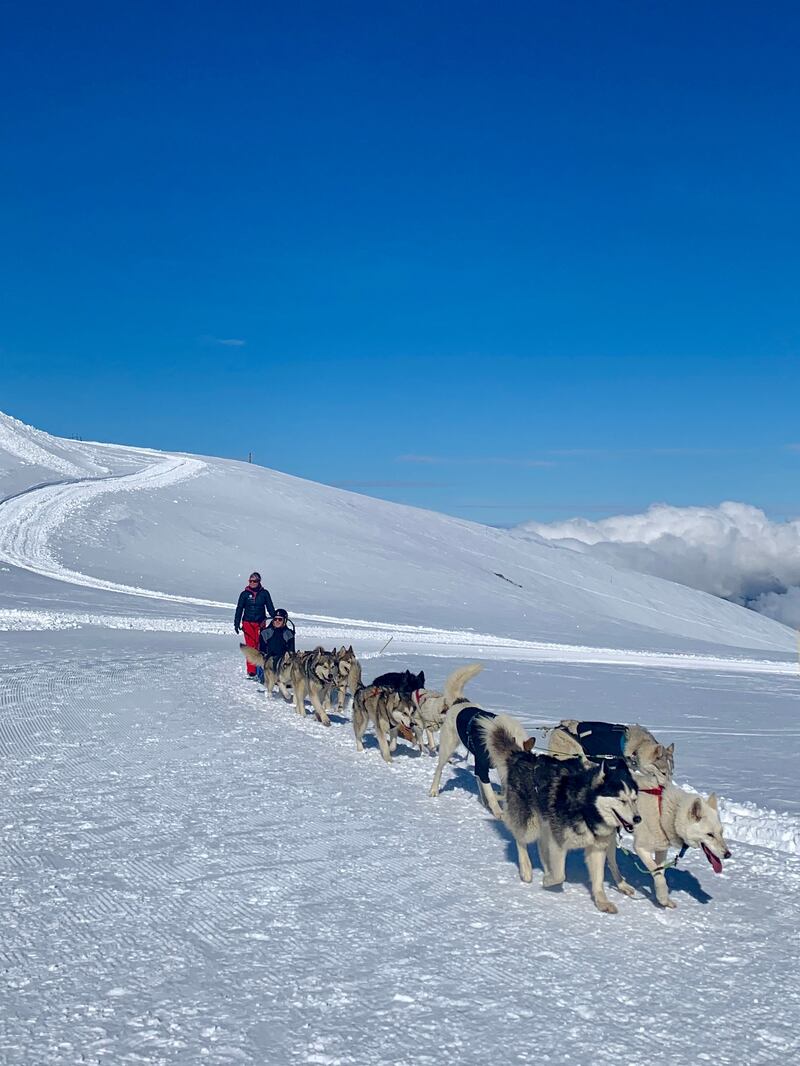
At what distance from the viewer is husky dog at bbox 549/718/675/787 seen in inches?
271

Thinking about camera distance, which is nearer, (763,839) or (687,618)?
(763,839)

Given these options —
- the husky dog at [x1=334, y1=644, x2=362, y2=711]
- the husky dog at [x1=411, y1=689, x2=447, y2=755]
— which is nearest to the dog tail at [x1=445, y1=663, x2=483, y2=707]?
the husky dog at [x1=411, y1=689, x2=447, y2=755]

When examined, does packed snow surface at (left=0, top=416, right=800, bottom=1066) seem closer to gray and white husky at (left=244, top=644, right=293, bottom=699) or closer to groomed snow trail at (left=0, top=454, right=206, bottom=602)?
gray and white husky at (left=244, top=644, right=293, bottom=699)

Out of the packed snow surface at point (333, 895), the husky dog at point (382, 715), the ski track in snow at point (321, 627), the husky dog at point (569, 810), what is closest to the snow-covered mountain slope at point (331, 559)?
the ski track in snow at point (321, 627)

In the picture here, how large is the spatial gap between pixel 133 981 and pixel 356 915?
1194 millimetres

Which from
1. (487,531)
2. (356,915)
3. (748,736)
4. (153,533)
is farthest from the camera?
(487,531)

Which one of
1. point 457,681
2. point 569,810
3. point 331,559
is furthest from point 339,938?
point 331,559

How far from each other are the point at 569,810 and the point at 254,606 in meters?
9.19

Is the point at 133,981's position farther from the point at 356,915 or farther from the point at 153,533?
the point at 153,533

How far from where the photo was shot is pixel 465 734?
22.8ft

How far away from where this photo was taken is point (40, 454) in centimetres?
4603

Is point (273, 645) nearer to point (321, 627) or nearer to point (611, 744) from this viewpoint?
point (611, 744)

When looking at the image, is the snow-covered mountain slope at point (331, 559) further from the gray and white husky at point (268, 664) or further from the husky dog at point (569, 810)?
the husky dog at point (569, 810)

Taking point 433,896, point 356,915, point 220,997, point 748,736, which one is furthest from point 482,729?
point 748,736
